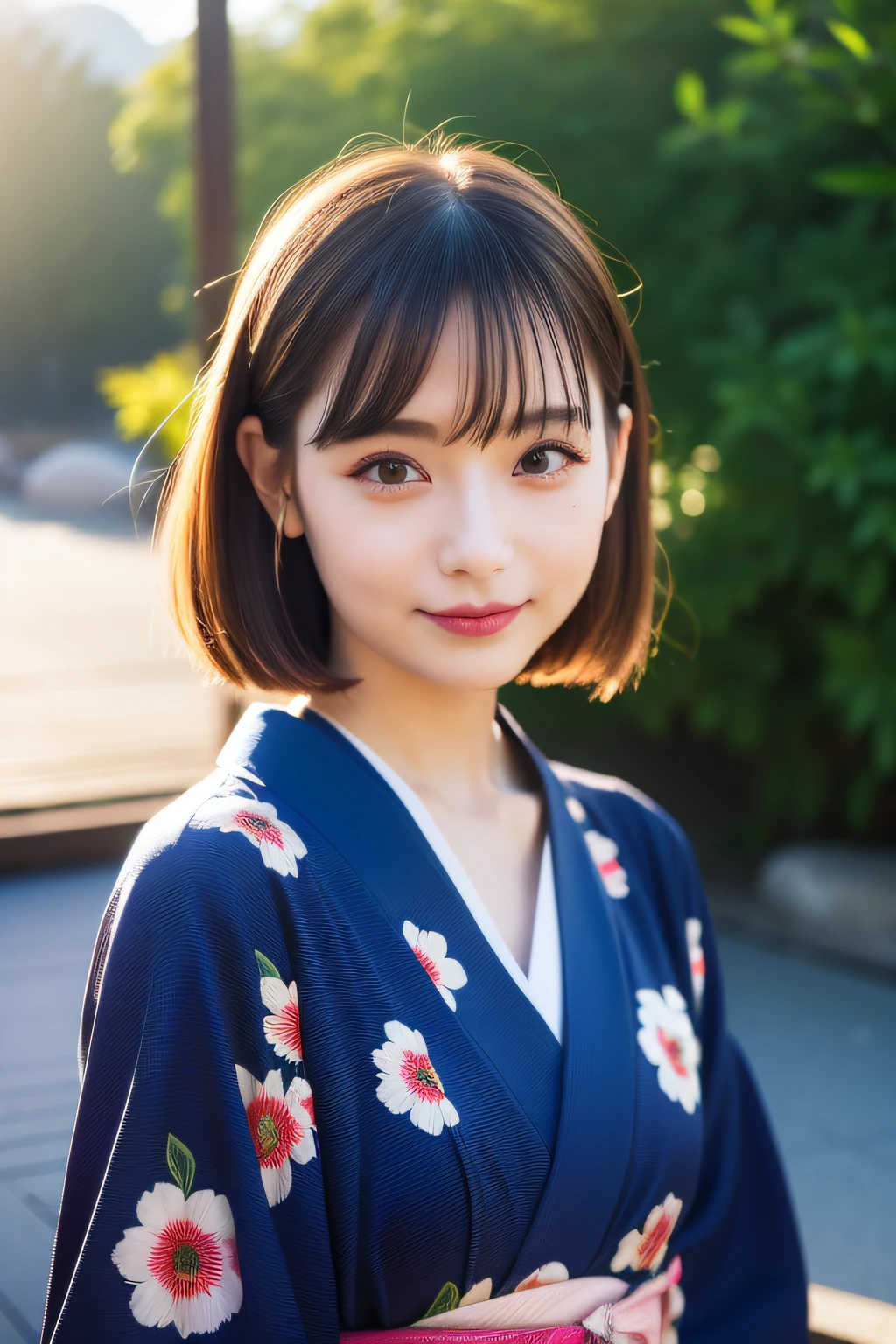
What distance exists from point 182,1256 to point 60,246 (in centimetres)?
584

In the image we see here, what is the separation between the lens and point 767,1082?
261 centimetres

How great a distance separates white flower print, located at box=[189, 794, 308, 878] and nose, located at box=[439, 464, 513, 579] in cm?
23

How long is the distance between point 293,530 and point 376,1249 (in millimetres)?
568

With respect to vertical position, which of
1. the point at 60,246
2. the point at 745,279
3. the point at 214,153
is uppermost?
the point at 60,246

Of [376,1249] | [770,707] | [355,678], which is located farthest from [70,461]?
[376,1249]

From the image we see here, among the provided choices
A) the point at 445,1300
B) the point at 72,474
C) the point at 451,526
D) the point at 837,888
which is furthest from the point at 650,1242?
the point at 72,474

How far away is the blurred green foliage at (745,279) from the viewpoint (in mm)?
2898

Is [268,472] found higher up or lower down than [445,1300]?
higher up

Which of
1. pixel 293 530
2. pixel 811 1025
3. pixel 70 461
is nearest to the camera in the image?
pixel 293 530

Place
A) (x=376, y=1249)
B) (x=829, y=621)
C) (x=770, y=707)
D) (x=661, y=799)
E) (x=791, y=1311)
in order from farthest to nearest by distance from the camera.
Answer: (x=661, y=799)
(x=770, y=707)
(x=829, y=621)
(x=791, y=1311)
(x=376, y=1249)

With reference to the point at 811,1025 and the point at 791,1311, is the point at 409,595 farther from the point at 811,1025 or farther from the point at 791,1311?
the point at 811,1025

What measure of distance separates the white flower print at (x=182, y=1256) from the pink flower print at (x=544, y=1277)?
0.26 m

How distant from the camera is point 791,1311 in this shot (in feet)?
4.35

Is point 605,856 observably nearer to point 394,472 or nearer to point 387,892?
point 387,892
